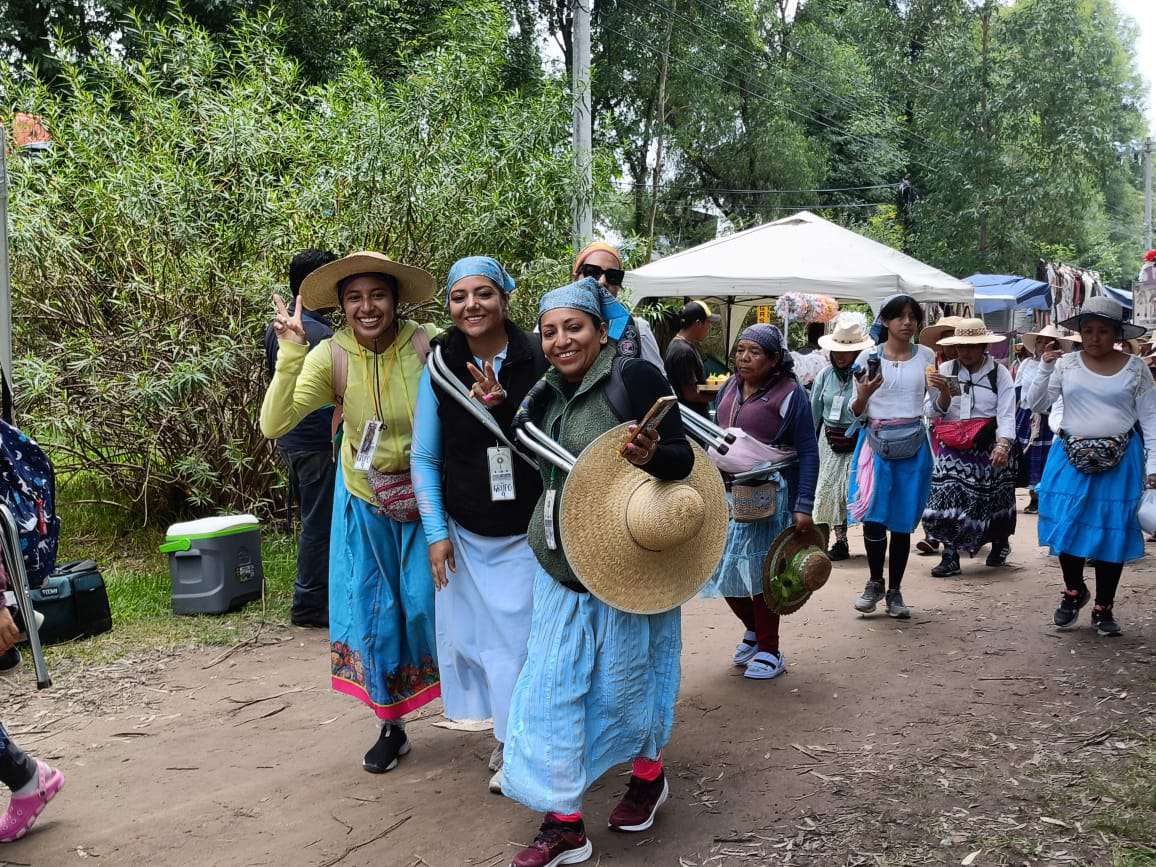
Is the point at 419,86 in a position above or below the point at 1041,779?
above

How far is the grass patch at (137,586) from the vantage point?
6.06 m

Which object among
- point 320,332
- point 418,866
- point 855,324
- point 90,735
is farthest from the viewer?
point 855,324

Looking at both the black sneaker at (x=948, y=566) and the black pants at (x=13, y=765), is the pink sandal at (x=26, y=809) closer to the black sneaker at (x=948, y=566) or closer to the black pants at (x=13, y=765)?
the black pants at (x=13, y=765)

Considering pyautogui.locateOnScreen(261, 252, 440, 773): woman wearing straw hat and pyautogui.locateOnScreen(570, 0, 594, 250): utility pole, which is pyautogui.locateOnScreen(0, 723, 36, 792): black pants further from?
pyautogui.locateOnScreen(570, 0, 594, 250): utility pole

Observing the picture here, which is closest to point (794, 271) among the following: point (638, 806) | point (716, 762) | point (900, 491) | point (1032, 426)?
point (1032, 426)

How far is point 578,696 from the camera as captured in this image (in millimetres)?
3293

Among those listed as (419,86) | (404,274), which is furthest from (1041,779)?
(419,86)

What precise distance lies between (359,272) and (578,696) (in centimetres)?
185

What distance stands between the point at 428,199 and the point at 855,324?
342 cm

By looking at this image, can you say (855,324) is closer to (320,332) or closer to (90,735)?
(320,332)

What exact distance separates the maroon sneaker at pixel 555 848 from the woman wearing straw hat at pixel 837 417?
559 cm

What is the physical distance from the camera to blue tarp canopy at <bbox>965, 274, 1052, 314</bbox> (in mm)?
21031

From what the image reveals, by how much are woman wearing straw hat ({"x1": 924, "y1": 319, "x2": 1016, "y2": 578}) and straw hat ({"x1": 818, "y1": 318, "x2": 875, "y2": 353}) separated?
0.66 metres

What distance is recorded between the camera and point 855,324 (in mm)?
8352
